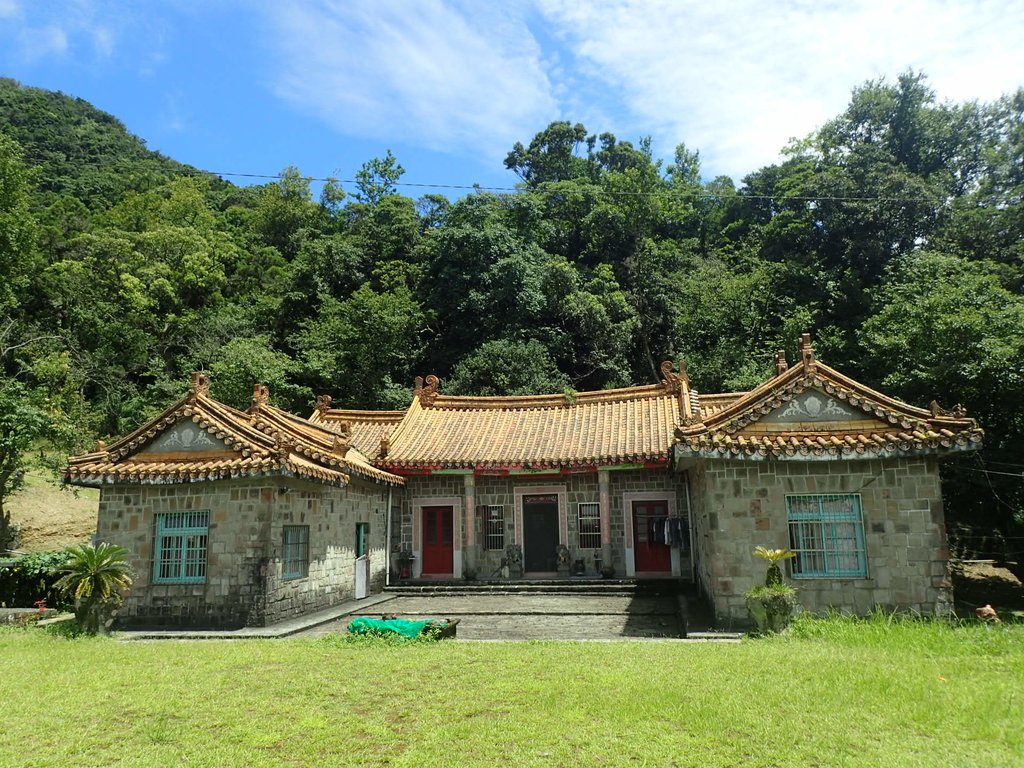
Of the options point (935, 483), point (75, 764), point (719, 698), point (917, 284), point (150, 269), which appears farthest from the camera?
point (150, 269)

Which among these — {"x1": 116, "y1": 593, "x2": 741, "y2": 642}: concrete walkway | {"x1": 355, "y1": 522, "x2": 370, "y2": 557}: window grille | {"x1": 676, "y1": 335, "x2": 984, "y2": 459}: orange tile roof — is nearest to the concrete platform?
{"x1": 116, "y1": 593, "x2": 741, "y2": 642}: concrete walkway

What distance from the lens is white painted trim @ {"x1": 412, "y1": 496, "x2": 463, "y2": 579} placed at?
17769mm

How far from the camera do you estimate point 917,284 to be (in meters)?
21.8

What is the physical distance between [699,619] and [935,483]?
415cm

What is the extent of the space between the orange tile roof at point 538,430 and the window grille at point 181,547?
18.3ft

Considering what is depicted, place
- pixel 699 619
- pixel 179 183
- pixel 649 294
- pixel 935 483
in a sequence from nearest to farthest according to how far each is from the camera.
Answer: pixel 935 483 < pixel 699 619 < pixel 649 294 < pixel 179 183

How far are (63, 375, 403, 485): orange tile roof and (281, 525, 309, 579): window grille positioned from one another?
1.08m

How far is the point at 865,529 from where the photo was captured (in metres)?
10.5

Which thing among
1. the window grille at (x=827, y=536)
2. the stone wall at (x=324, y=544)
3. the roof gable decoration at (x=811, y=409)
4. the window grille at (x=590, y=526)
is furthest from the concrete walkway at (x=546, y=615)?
the roof gable decoration at (x=811, y=409)

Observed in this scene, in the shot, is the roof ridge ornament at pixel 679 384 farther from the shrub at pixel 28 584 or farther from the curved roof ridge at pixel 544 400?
the shrub at pixel 28 584

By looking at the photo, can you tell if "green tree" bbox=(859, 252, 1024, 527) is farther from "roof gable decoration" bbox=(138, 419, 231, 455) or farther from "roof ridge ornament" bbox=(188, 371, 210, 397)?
"roof ridge ornament" bbox=(188, 371, 210, 397)

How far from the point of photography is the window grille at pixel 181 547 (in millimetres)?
11945

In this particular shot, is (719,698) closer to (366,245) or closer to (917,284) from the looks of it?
(917,284)

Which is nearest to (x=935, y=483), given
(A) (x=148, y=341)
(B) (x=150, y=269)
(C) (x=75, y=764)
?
(C) (x=75, y=764)
